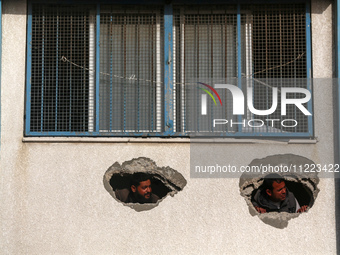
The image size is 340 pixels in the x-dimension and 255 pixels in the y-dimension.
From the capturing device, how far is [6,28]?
6223 mm

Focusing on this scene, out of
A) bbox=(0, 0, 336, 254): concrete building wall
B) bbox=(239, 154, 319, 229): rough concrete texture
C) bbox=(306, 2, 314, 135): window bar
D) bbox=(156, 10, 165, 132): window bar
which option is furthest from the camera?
bbox=(156, 10, 165, 132): window bar

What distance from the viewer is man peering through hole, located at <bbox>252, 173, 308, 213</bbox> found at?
605 cm

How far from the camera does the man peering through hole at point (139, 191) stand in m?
6.03

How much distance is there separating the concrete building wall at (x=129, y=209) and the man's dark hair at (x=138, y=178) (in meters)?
0.23

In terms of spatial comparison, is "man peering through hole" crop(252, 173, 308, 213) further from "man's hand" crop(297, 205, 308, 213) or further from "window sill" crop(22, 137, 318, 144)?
"window sill" crop(22, 137, 318, 144)

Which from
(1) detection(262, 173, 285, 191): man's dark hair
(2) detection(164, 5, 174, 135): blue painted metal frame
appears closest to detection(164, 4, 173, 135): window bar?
(2) detection(164, 5, 174, 135): blue painted metal frame

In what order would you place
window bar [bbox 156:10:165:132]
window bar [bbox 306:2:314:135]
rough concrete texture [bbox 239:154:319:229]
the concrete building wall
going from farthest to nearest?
window bar [bbox 156:10:165:132], window bar [bbox 306:2:314:135], rough concrete texture [bbox 239:154:319:229], the concrete building wall

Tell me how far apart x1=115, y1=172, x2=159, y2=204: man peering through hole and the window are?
1.80ft

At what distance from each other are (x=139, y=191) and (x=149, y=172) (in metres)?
0.27

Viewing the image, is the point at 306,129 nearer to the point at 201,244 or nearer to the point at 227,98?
the point at 227,98

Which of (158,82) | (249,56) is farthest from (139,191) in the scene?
(249,56)

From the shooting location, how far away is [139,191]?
604cm

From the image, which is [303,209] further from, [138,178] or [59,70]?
[59,70]

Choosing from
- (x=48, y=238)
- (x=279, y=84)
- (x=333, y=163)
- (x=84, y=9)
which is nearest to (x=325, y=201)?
(x=333, y=163)
